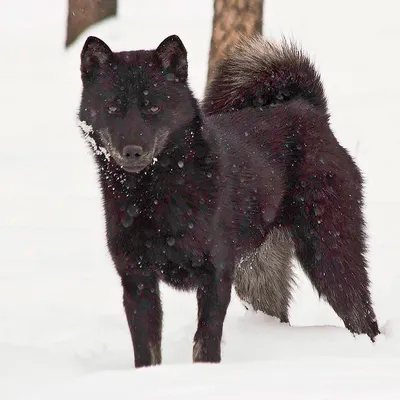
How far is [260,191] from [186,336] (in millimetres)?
1086

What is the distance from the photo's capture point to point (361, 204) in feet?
18.8

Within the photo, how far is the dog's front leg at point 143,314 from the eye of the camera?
15.8ft

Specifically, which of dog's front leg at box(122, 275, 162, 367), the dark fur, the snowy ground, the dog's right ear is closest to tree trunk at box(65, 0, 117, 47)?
the snowy ground

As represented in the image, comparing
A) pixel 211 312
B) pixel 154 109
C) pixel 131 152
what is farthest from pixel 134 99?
pixel 211 312

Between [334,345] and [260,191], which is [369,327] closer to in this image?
[334,345]

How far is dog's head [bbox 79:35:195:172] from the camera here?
4.43 m

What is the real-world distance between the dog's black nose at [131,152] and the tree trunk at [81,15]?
1130 centimetres

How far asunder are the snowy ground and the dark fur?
33 cm

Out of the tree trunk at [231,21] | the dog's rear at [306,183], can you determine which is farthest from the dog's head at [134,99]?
the tree trunk at [231,21]

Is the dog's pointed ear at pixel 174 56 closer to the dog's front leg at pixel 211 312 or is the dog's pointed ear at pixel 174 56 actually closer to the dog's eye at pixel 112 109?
the dog's eye at pixel 112 109

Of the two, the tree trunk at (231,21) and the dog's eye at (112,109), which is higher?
the dog's eye at (112,109)

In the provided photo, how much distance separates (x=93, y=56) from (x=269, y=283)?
217 centimetres

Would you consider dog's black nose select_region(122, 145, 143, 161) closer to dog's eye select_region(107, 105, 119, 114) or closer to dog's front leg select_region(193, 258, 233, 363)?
dog's eye select_region(107, 105, 119, 114)

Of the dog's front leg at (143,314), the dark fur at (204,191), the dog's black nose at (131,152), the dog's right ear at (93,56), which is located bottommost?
the dog's front leg at (143,314)
